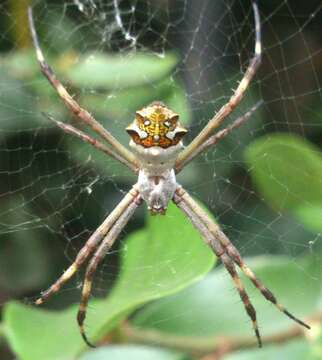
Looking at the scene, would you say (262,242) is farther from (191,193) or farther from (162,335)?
(162,335)

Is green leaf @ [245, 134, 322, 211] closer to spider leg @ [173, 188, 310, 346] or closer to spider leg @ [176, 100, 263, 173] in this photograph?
spider leg @ [176, 100, 263, 173]

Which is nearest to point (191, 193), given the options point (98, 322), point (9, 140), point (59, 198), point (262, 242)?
point (262, 242)

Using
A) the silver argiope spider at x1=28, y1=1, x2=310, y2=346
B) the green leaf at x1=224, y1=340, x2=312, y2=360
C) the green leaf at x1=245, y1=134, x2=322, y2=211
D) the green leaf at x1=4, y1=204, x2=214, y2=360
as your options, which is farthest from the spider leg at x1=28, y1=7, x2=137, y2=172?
the green leaf at x1=224, y1=340, x2=312, y2=360

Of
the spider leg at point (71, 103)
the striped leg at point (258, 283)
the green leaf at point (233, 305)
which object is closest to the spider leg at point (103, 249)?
the green leaf at point (233, 305)

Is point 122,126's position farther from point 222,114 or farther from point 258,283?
point 258,283

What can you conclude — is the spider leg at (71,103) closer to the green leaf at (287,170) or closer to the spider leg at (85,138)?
the spider leg at (85,138)

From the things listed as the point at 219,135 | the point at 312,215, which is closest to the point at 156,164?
the point at 219,135
